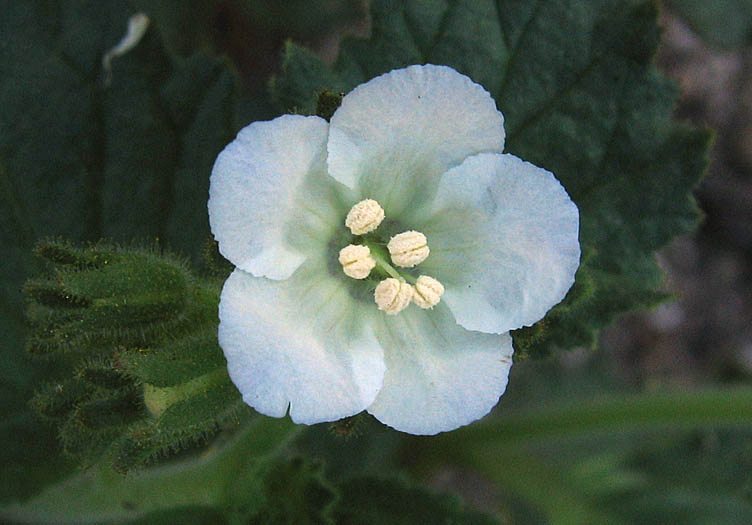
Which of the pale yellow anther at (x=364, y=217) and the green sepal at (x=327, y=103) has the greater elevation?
the green sepal at (x=327, y=103)

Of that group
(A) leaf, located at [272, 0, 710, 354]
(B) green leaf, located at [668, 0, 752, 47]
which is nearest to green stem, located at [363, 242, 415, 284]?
(A) leaf, located at [272, 0, 710, 354]

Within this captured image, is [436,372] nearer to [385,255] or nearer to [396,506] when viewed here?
[385,255]

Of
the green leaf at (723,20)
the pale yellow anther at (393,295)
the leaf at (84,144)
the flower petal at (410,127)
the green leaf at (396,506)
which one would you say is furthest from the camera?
the green leaf at (723,20)

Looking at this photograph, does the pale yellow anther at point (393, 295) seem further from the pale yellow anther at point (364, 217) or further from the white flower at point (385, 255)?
the pale yellow anther at point (364, 217)

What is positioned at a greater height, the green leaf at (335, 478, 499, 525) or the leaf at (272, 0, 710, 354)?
the leaf at (272, 0, 710, 354)

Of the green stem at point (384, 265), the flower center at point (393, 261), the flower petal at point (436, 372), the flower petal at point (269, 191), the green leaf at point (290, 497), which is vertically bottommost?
the green leaf at point (290, 497)

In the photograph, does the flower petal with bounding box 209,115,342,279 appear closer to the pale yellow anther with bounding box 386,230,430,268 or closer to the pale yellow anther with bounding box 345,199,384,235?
the pale yellow anther with bounding box 345,199,384,235

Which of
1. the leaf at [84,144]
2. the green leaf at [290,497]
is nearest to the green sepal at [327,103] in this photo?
the leaf at [84,144]
